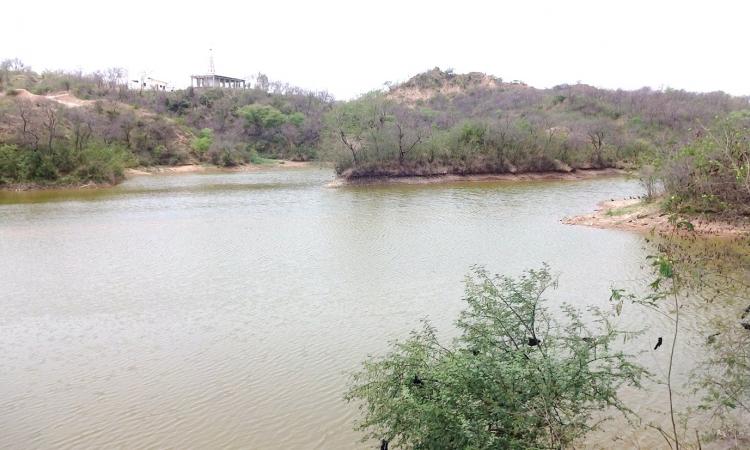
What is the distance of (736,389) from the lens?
551cm

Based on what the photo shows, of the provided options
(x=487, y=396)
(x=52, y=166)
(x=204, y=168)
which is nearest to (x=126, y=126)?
(x=204, y=168)

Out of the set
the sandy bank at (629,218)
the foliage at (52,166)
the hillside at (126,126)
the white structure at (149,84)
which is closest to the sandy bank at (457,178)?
the sandy bank at (629,218)

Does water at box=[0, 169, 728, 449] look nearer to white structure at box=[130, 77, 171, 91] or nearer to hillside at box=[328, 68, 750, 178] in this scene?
hillside at box=[328, 68, 750, 178]

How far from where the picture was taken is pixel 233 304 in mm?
11914

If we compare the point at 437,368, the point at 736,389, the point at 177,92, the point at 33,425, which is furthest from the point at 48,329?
the point at 177,92

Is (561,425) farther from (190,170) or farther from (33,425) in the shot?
(190,170)

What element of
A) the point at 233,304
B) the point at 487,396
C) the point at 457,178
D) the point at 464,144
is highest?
the point at 464,144

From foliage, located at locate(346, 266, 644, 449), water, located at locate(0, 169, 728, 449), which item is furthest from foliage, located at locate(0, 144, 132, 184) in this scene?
foliage, located at locate(346, 266, 644, 449)

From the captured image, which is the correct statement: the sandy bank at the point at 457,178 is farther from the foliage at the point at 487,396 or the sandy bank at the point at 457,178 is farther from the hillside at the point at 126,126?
the foliage at the point at 487,396

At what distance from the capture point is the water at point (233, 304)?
718 cm

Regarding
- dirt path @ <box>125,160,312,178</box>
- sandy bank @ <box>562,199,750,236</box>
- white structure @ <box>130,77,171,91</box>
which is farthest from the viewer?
white structure @ <box>130,77,171,91</box>

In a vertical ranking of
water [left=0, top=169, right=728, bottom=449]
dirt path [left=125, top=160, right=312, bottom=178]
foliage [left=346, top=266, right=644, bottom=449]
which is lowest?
water [left=0, top=169, right=728, bottom=449]

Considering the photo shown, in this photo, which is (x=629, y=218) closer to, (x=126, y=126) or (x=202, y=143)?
(x=202, y=143)

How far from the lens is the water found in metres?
7.18
